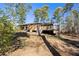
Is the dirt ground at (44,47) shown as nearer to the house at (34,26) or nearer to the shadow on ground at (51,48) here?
the shadow on ground at (51,48)

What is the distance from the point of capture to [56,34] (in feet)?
12.1

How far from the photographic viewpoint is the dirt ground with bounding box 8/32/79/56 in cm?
353

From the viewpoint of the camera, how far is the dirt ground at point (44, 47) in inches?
139

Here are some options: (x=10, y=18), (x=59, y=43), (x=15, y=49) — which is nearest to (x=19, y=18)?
(x=10, y=18)

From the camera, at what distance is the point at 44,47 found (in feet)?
11.8

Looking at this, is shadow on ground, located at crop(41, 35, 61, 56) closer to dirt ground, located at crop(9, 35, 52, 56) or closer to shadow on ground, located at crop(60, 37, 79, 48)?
dirt ground, located at crop(9, 35, 52, 56)

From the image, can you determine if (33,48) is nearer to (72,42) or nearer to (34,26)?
(34,26)

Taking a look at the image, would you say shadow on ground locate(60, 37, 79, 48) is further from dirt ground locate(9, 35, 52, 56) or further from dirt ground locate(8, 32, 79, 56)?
dirt ground locate(9, 35, 52, 56)

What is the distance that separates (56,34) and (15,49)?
716 mm

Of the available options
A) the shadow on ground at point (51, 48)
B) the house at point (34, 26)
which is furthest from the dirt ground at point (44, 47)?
the house at point (34, 26)

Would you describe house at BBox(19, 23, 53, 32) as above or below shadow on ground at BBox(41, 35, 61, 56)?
above

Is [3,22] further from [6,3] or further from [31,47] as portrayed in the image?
[31,47]

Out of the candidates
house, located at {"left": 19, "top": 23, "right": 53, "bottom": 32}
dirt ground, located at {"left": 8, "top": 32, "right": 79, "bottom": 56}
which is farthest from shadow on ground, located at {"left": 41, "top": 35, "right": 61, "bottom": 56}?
house, located at {"left": 19, "top": 23, "right": 53, "bottom": 32}

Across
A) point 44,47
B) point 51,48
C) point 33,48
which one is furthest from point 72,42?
point 33,48
